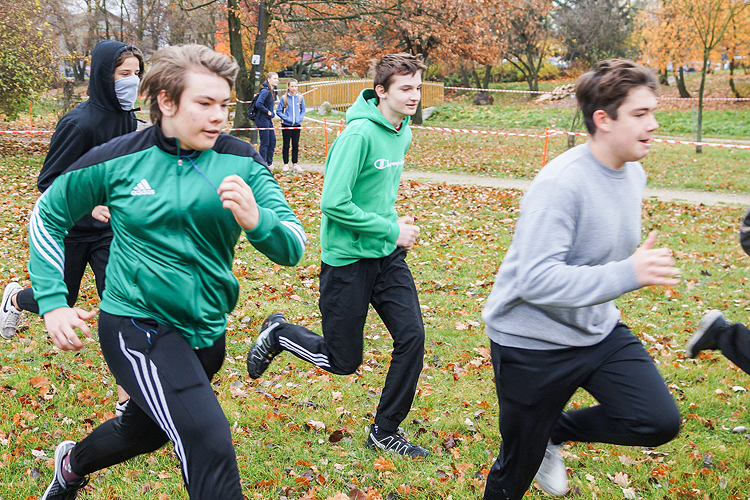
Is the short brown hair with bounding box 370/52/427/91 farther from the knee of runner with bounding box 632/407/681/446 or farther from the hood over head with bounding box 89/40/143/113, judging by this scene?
the knee of runner with bounding box 632/407/681/446

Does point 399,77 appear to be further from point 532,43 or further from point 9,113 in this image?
point 532,43

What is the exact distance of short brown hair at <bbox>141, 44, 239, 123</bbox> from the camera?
259cm

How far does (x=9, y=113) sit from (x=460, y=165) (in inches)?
474

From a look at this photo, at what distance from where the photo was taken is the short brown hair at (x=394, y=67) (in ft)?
13.4

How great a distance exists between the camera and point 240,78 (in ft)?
73.1

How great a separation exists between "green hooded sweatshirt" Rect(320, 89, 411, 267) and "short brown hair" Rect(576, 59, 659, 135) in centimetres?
140

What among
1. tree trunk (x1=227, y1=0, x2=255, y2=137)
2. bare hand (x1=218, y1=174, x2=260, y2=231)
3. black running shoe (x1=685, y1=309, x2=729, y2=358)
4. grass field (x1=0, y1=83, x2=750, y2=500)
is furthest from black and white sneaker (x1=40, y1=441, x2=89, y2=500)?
tree trunk (x1=227, y1=0, x2=255, y2=137)

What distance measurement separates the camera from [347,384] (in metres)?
5.30

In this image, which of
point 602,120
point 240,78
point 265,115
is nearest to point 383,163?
point 602,120

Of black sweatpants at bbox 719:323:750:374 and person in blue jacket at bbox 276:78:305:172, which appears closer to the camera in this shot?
black sweatpants at bbox 719:323:750:374

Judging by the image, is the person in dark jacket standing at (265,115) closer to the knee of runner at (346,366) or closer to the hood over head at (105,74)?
the hood over head at (105,74)

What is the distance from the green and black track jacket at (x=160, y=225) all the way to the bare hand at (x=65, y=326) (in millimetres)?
41

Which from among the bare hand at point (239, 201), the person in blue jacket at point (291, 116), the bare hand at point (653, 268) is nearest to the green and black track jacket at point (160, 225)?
the bare hand at point (239, 201)

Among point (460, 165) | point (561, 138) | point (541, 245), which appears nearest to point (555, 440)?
point (541, 245)
